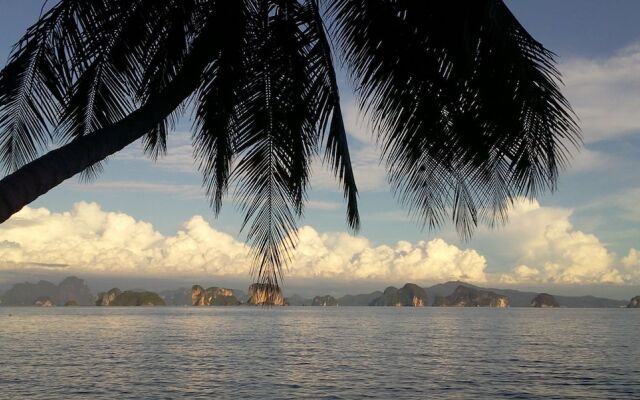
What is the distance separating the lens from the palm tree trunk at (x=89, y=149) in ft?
14.6

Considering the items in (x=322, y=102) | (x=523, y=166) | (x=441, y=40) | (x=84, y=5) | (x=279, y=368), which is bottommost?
(x=279, y=368)

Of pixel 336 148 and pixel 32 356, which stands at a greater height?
pixel 336 148

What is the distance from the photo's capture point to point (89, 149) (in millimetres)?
5184

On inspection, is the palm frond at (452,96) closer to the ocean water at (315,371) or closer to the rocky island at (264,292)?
the rocky island at (264,292)

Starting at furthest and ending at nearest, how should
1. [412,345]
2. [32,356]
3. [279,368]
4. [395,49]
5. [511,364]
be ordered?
[412,345] < [32,356] < [511,364] < [279,368] < [395,49]

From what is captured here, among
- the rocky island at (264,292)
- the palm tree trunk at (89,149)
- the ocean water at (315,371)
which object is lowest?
the ocean water at (315,371)

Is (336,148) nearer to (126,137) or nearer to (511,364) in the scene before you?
(126,137)

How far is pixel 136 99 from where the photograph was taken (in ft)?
26.7

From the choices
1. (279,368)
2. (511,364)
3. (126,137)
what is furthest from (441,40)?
(511,364)

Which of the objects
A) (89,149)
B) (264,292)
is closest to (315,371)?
(264,292)

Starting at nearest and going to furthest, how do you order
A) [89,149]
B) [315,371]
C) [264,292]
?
[89,149] → [264,292] → [315,371]

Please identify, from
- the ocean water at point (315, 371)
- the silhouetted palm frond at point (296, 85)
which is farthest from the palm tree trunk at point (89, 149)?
the ocean water at point (315, 371)

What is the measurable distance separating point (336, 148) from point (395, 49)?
48.9 inches

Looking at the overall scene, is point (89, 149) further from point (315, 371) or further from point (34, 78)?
point (315, 371)
